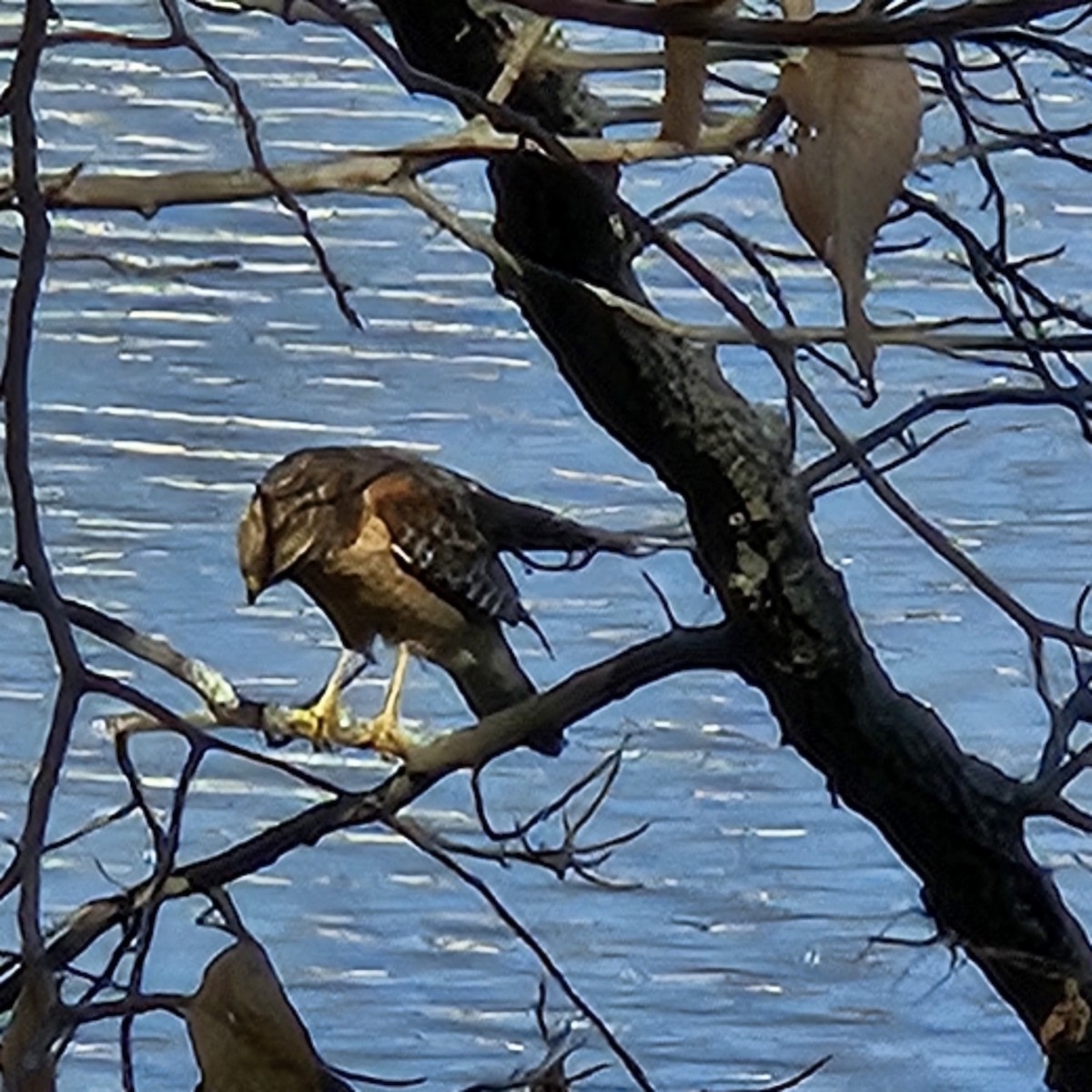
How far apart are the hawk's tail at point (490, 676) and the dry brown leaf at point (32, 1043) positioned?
19.9 inches

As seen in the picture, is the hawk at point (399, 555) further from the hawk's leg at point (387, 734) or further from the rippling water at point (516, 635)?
the rippling water at point (516, 635)

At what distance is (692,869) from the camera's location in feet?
4.81

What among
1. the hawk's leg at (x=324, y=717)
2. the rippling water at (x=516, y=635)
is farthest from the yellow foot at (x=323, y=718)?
the rippling water at (x=516, y=635)

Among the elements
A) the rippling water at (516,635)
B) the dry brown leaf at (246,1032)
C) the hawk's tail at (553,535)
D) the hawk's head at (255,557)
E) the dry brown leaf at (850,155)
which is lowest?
the rippling water at (516,635)

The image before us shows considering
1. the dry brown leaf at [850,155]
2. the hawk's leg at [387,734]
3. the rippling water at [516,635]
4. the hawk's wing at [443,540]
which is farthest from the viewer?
the rippling water at [516,635]

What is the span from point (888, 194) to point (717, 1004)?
40.3 inches

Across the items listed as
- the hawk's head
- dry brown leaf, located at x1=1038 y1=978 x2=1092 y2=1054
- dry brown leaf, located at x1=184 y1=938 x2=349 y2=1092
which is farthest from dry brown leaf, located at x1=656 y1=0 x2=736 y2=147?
the hawk's head

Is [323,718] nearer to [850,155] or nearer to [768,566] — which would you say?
[768,566]

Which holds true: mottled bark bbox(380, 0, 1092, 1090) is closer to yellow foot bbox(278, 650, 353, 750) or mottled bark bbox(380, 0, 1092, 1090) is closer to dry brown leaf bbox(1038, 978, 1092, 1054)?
dry brown leaf bbox(1038, 978, 1092, 1054)

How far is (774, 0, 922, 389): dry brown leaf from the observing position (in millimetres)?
463

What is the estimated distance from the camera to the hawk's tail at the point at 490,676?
1.06 metres

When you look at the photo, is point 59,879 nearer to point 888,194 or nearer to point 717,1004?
point 717,1004

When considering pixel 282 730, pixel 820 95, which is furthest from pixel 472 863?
pixel 820 95

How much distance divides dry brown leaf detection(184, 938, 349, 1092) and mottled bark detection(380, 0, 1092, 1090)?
0.29m
